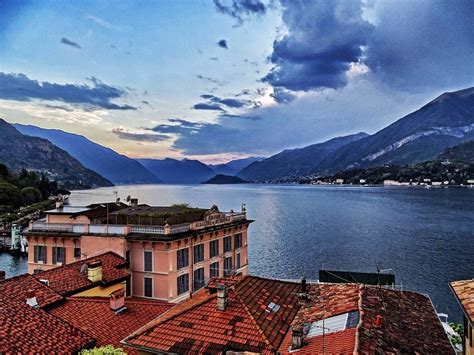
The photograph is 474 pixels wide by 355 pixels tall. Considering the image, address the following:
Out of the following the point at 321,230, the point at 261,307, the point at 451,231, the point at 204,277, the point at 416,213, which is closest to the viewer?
the point at 261,307

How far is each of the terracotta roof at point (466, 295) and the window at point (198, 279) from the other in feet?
63.4

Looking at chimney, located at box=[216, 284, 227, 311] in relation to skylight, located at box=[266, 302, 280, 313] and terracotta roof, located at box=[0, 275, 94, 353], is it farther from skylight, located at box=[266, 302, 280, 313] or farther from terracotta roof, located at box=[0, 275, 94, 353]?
terracotta roof, located at box=[0, 275, 94, 353]

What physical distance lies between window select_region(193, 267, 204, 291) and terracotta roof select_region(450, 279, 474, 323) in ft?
63.4

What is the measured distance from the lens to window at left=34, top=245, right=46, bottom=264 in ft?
106

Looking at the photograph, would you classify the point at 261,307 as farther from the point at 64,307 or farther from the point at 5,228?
the point at 5,228

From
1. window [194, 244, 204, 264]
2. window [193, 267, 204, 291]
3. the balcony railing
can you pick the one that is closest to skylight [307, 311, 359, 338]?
the balcony railing

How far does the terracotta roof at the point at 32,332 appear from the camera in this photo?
13.3m

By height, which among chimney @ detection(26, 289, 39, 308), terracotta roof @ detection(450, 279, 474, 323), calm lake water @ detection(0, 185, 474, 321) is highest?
terracotta roof @ detection(450, 279, 474, 323)

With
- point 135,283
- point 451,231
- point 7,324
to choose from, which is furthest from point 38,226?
point 451,231

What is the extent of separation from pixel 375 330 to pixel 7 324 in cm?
1286

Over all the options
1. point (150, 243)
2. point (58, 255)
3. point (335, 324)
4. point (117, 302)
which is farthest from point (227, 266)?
point (335, 324)


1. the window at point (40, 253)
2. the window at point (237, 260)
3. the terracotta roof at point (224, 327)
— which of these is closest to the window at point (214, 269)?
the window at point (237, 260)

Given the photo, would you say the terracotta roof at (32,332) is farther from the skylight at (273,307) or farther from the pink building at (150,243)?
the pink building at (150,243)

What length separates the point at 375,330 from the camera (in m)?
13.8
